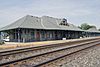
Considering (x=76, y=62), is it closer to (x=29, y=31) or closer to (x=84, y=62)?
(x=84, y=62)

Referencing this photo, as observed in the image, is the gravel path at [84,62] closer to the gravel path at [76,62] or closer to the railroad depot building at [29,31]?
the gravel path at [76,62]

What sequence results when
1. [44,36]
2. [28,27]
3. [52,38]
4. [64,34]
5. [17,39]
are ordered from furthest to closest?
[64,34]
[52,38]
[44,36]
[17,39]
[28,27]

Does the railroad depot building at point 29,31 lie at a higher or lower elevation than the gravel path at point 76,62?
higher

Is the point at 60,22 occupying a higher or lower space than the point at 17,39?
higher

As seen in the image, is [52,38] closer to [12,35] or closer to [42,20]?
[42,20]

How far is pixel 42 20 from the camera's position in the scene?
148ft

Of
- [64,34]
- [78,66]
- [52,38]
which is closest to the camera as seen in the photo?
[78,66]

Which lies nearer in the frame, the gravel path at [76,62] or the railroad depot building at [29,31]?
the gravel path at [76,62]

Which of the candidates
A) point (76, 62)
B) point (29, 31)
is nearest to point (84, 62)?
point (76, 62)

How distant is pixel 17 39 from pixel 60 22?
65.1 ft

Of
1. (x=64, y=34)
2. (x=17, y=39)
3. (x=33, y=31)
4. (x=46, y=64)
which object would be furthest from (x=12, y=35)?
(x=46, y=64)

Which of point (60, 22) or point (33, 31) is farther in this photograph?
point (60, 22)

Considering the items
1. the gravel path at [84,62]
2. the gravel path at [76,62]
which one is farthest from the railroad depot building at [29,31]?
the gravel path at [84,62]

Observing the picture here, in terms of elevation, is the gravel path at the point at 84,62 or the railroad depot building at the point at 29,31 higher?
the railroad depot building at the point at 29,31
